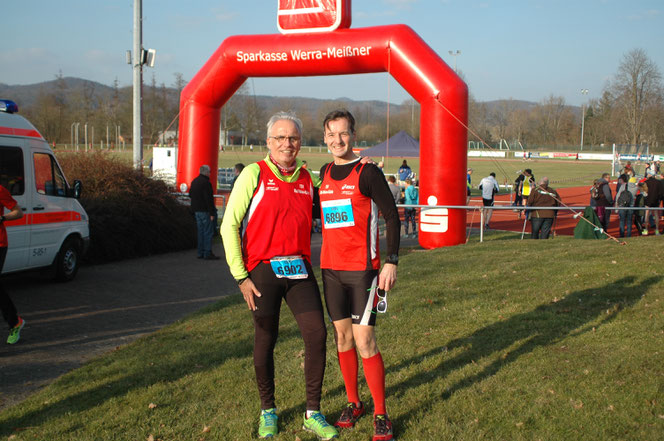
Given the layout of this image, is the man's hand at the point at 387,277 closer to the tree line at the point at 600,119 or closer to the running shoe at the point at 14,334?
the running shoe at the point at 14,334

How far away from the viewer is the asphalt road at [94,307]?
5.54m

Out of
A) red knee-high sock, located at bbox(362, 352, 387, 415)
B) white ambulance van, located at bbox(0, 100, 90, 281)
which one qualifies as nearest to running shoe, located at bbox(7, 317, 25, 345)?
white ambulance van, located at bbox(0, 100, 90, 281)

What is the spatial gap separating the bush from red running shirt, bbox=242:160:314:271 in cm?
828

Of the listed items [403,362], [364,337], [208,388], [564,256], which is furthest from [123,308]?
[564,256]

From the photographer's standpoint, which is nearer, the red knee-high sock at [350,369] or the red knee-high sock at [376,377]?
the red knee-high sock at [376,377]

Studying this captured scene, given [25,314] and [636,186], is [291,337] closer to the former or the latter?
[25,314]

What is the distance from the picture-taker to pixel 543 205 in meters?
14.0

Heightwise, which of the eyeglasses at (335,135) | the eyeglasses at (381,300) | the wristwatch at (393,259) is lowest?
the eyeglasses at (381,300)

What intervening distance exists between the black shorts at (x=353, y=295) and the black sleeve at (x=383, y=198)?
0.23 m

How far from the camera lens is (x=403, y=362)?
514 centimetres

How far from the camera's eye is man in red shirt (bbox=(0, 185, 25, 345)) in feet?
18.5

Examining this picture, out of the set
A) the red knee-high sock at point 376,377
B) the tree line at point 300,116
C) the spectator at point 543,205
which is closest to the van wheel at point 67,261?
the red knee-high sock at point 376,377

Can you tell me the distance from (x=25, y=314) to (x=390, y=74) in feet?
27.8

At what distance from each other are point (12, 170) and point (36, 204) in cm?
58
